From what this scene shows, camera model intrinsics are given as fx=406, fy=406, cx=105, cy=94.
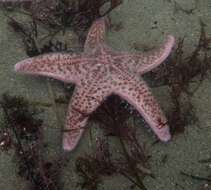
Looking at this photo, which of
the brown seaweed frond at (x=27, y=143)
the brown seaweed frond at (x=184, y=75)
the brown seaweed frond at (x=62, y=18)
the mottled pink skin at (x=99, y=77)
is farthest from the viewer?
the brown seaweed frond at (x=62, y=18)

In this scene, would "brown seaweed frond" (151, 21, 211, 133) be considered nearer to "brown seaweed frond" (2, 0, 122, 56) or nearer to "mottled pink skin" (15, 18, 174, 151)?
"mottled pink skin" (15, 18, 174, 151)

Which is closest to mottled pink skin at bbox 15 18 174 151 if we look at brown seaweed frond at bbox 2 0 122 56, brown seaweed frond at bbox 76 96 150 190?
brown seaweed frond at bbox 76 96 150 190

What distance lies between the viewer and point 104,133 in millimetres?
4941

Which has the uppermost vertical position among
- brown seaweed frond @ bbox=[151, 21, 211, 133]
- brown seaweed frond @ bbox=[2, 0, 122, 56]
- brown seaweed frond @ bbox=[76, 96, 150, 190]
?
brown seaweed frond @ bbox=[2, 0, 122, 56]

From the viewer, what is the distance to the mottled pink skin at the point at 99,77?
4.62 m

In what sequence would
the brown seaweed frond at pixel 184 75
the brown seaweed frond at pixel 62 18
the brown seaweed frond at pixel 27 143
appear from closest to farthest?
the brown seaweed frond at pixel 27 143 < the brown seaweed frond at pixel 184 75 < the brown seaweed frond at pixel 62 18

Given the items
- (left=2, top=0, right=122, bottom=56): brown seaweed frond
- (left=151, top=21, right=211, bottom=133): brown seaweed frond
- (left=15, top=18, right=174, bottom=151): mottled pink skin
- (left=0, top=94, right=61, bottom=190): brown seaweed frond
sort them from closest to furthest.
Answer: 1. (left=0, top=94, right=61, bottom=190): brown seaweed frond
2. (left=15, top=18, right=174, bottom=151): mottled pink skin
3. (left=151, top=21, right=211, bottom=133): brown seaweed frond
4. (left=2, top=0, right=122, bottom=56): brown seaweed frond

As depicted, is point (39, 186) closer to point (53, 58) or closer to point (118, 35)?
point (53, 58)

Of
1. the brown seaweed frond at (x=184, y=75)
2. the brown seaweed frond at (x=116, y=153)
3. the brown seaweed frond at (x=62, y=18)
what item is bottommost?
the brown seaweed frond at (x=116, y=153)

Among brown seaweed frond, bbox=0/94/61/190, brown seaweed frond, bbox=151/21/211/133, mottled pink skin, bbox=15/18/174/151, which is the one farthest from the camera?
brown seaweed frond, bbox=151/21/211/133

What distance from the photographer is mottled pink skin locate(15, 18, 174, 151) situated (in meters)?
4.62

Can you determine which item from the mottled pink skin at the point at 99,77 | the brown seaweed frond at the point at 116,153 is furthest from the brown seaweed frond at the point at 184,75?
the brown seaweed frond at the point at 116,153

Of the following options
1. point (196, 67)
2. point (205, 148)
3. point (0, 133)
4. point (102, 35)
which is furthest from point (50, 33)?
point (205, 148)

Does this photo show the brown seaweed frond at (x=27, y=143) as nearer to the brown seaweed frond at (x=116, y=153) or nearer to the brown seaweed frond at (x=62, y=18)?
the brown seaweed frond at (x=116, y=153)
